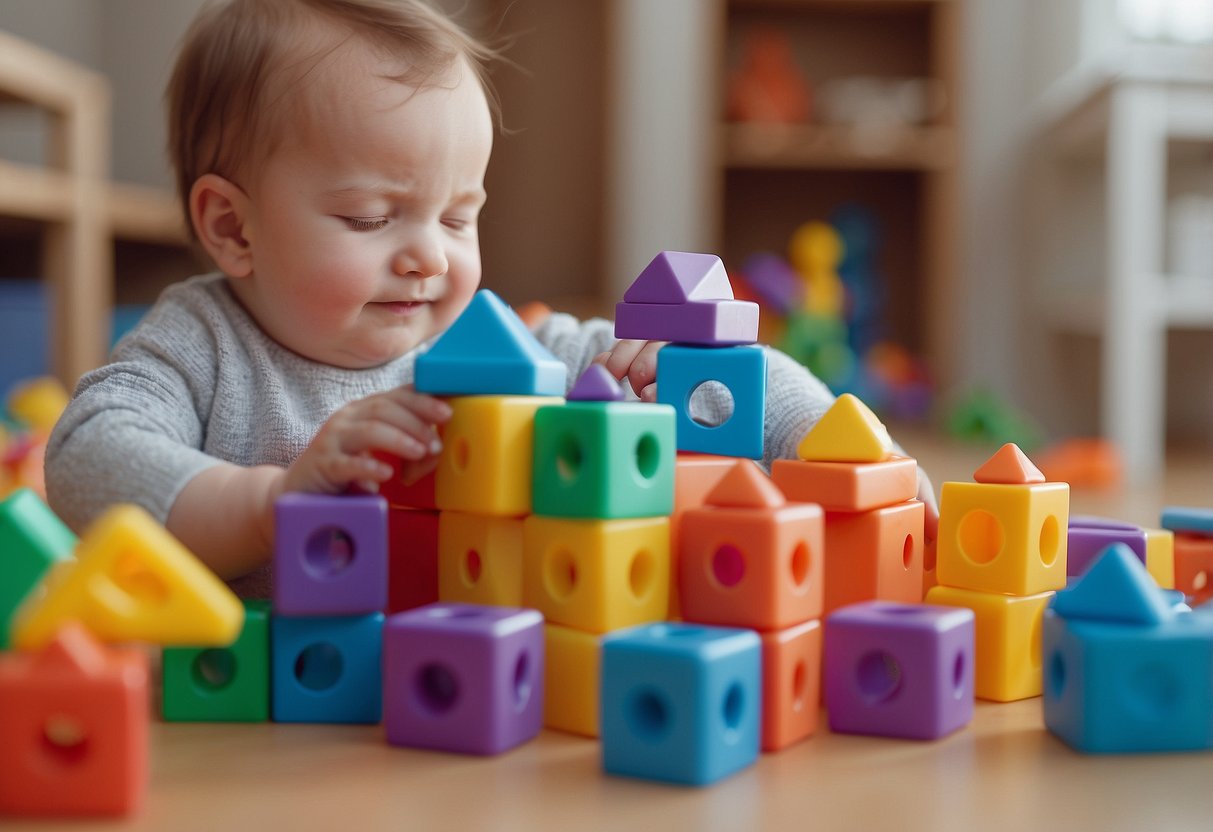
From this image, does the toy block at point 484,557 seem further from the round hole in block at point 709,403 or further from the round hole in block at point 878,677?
the round hole in block at point 709,403

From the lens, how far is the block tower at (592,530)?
62 cm

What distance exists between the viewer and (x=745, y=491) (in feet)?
2.06

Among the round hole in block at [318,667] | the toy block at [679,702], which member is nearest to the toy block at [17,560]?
the round hole in block at [318,667]

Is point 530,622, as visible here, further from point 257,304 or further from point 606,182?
point 606,182

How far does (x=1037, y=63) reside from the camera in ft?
11.2

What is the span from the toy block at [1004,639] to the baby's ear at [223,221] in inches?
21.1

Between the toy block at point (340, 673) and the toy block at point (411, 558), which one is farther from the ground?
the toy block at point (411, 558)

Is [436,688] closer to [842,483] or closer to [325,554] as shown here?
[325,554]

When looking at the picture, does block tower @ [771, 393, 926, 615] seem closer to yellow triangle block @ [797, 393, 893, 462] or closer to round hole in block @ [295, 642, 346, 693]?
yellow triangle block @ [797, 393, 893, 462]

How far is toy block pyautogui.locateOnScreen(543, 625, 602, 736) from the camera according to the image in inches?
24.6

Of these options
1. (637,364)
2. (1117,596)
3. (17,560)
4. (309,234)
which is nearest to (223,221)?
(309,234)

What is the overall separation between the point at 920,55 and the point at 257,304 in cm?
302

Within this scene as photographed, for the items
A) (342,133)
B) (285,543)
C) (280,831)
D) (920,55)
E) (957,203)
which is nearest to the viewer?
(280,831)

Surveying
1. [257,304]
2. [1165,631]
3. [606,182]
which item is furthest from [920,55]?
[1165,631]
